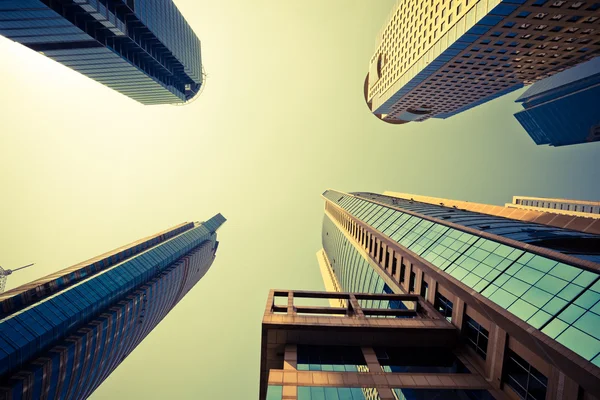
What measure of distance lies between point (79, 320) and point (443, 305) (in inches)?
3113

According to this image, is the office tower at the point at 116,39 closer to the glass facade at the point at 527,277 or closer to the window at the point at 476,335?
the glass facade at the point at 527,277

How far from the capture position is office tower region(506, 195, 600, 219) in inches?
4245

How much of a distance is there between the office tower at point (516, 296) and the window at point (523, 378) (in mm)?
62

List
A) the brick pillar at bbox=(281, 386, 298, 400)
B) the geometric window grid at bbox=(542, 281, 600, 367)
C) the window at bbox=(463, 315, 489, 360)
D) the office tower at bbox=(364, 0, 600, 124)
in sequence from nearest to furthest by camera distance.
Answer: the geometric window grid at bbox=(542, 281, 600, 367), the brick pillar at bbox=(281, 386, 298, 400), the window at bbox=(463, 315, 489, 360), the office tower at bbox=(364, 0, 600, 124)

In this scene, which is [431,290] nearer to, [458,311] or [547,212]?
[458,311]

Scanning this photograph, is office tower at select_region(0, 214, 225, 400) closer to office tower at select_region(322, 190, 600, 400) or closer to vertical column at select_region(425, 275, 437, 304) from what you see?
office tower at select_region(322, 190, 600, 400)

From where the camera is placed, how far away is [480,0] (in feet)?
150

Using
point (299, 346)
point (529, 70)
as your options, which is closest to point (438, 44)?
point (529, 70)

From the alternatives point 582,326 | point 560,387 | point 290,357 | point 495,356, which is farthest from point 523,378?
point 290,357

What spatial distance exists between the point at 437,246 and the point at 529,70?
57.5 metres

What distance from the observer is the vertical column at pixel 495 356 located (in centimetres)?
2272

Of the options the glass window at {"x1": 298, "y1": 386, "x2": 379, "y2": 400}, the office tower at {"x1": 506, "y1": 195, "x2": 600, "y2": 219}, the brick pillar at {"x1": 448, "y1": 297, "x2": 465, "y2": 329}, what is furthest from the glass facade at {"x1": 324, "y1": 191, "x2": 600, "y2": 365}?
the office tower at {"x1": 506, "y1": 195, "x2": 600, "y2": 219}

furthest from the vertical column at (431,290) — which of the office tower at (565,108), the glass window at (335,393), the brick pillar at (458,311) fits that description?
the office tower at (565,108)

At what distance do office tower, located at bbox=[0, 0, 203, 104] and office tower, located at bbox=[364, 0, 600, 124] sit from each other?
71.6 metres
